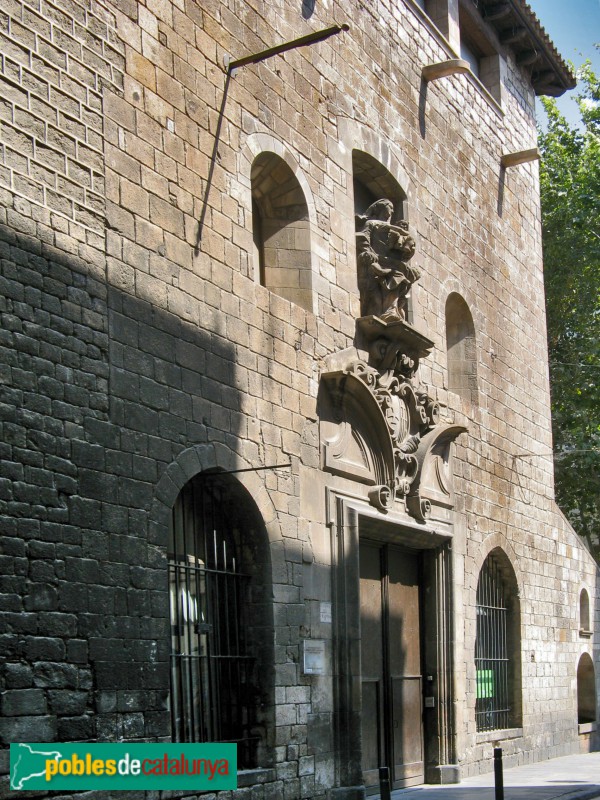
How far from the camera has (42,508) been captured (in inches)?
281

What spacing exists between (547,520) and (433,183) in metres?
5.57

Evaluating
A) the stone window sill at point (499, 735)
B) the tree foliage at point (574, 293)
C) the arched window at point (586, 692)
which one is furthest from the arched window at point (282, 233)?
the tree foliage at point (574, 293)

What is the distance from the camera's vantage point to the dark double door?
1157 cm

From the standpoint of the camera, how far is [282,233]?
35.9 feet

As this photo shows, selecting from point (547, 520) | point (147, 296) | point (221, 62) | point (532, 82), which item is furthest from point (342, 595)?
point (532, 82)

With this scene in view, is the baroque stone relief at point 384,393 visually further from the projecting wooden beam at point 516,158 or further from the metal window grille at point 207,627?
the projecting wooden beam at point 516,158

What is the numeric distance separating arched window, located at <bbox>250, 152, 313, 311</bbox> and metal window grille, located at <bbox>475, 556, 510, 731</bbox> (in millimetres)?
5418

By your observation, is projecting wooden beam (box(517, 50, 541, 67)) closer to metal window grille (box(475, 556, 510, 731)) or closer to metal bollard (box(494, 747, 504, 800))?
metal window grille (box(475, 556, 510, 731))

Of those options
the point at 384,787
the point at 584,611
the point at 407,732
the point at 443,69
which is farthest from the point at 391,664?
the point at 584,611

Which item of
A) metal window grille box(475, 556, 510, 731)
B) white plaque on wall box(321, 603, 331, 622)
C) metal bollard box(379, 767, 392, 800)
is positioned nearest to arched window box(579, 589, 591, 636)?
metal window grille box(475, 556, 510, 731)

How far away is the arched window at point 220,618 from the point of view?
880cm

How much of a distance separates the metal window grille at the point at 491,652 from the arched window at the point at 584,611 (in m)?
3.60

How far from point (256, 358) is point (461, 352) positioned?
577 cm

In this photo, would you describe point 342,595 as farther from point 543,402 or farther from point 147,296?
point 543,402
